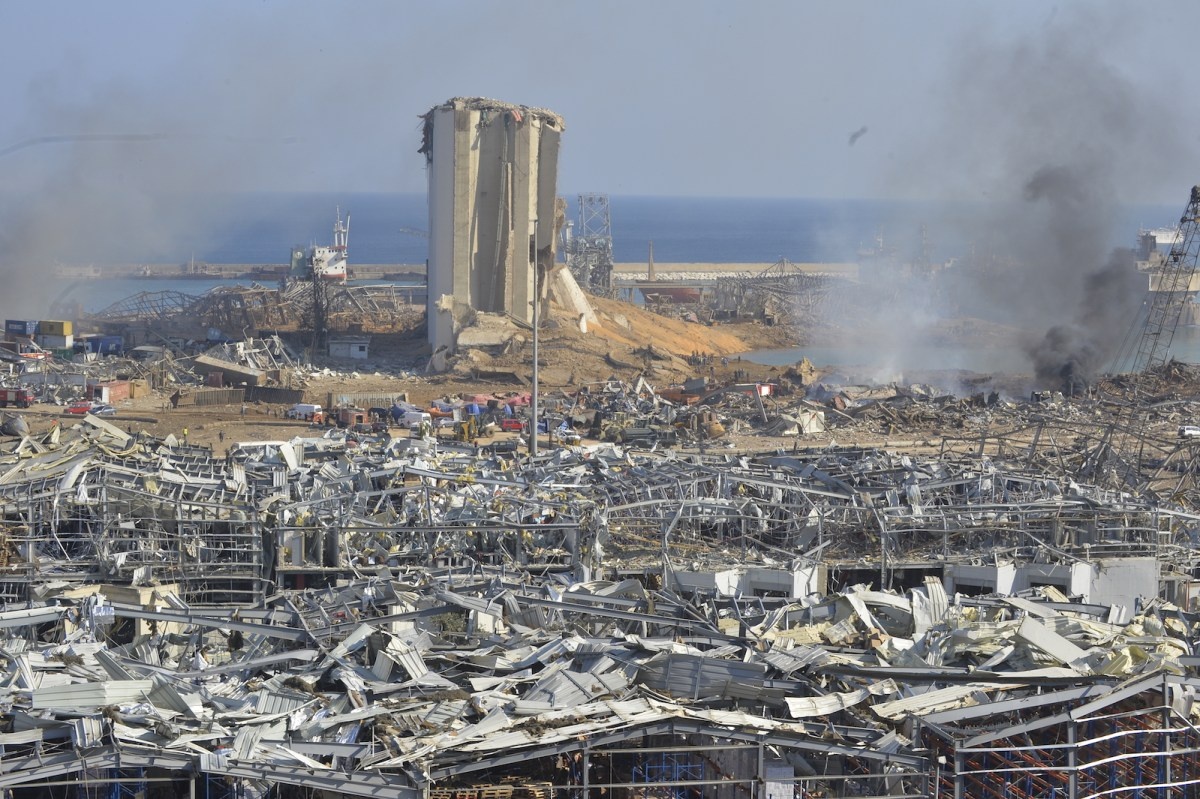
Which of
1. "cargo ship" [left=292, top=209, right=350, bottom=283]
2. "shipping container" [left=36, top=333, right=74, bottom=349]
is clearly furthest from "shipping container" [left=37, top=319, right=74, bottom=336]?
"cargo ship" [left=292, top=209, right=350, bottom=283]

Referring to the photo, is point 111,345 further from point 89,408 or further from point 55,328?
point 89,408

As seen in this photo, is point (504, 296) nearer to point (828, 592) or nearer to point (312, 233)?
point (828, 592)

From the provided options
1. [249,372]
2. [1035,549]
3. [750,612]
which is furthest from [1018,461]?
[249,372]

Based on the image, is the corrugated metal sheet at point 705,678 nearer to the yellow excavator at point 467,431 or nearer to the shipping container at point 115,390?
the yellow excavator at point 467,431

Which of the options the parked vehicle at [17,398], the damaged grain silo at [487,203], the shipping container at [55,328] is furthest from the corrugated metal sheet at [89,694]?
the shipping container at [55,328]

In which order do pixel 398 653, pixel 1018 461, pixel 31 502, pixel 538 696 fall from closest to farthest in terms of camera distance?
1. pixel 538 696
2. pixel 398 653
3. pixel 31 502
4. pixel 1018 461
